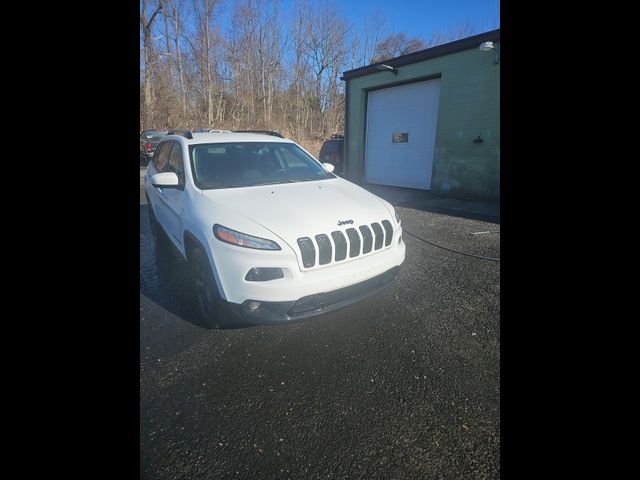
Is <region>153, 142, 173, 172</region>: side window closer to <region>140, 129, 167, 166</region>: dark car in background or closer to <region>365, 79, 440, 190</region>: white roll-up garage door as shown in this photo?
<region>365, 79, 440, 190</region>: white roll-up garage door

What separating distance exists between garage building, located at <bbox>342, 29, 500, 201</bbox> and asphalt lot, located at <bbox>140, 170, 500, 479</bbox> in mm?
5609

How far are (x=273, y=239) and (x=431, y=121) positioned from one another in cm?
833

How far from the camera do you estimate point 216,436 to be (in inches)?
74.2

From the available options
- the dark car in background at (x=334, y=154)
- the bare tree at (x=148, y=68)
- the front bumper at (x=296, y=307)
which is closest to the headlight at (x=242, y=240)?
the front bumper at (x=296, y=307)

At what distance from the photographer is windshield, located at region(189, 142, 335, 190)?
3.35m

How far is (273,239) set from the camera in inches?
93.4

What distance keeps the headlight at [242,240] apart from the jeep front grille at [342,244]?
22 centimetres

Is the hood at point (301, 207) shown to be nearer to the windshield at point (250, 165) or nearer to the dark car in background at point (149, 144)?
the windshield at point (250, 165)

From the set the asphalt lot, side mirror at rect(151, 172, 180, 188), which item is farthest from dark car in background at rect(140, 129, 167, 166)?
the asphalt lot

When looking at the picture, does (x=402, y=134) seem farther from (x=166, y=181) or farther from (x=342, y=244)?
(x=342, y=244)

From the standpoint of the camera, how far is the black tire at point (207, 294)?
2.60 metres
